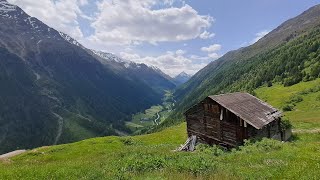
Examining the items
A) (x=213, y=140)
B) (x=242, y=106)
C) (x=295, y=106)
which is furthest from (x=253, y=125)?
(x=295, y=106)

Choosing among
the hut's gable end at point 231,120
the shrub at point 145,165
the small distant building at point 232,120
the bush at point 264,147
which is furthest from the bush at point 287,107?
the shrub at point 145,165

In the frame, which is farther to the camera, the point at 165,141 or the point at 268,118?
the point at 165,141

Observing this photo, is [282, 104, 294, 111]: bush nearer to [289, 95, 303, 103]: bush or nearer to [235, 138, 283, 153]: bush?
[289, 95, 303, 103]: bush

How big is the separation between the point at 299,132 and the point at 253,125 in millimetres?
19912

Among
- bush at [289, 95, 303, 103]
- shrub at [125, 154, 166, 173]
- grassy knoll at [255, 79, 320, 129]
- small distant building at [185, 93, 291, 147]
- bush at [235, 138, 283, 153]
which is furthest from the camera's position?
bush at [289, 95, 303, 103]

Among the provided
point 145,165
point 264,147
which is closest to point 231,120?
point 264,147

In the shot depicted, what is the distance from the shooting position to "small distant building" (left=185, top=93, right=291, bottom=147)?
4597 cm

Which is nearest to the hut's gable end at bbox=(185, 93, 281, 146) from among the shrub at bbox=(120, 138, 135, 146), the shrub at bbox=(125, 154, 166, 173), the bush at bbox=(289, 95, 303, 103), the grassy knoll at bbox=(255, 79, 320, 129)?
the shrub at bbox=(120, 138, 135, 146)

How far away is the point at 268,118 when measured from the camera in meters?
49.6

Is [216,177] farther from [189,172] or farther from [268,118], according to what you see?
[268,118]

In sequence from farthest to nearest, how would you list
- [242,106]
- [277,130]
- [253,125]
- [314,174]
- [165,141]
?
[165,141]
[277,130]
[242,106]
[253,125]
[314,174]

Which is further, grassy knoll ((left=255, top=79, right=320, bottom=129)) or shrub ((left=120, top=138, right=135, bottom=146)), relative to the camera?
grassy knoll ((left=255, top=79, right=320, bottom=129))

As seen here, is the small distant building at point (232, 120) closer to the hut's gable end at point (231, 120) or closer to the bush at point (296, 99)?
the hut's gable end at point (231, 120)

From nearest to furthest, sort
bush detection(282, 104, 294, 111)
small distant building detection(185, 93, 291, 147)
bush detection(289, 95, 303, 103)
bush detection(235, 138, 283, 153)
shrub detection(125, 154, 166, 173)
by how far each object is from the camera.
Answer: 1. shrub detection(125, 154, 166, 173)
2. bush detection(235, 138, 283, 153)
3. small distant building detection(185, 93, 291, 147)
4. bush detection(282, 104, 294, 111)
5. bush detection(289, 95, 303, 103)
